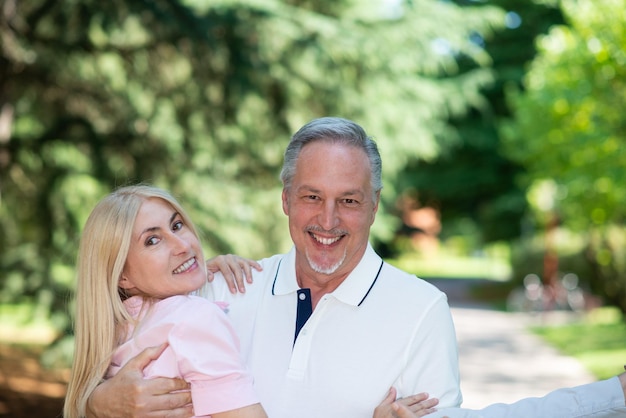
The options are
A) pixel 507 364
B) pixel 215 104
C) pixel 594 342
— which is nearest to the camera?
pixel 215 104

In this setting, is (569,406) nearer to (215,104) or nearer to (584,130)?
(215,104)

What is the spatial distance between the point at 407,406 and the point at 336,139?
2.92ft

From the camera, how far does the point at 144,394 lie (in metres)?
2.30

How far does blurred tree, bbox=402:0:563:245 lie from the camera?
24406 mm

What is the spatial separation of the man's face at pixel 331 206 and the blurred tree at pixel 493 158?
2137cm

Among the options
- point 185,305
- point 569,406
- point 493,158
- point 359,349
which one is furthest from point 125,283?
point 493,158

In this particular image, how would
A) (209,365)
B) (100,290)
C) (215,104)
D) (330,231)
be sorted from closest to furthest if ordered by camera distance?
1. (209,365)
2. (100,290)
3. (330,231)
4. (215,104)

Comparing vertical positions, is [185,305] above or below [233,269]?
below

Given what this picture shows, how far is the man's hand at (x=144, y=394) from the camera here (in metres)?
2.29

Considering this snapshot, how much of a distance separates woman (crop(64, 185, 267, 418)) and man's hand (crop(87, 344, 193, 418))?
0.10 ft

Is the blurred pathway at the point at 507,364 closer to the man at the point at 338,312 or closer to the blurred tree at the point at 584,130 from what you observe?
the blurred tree at the point at 584,130

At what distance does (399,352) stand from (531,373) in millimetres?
8247

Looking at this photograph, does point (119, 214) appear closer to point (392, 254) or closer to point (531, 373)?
point (531, 373)

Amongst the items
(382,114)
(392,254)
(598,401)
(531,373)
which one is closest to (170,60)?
(382,114)
